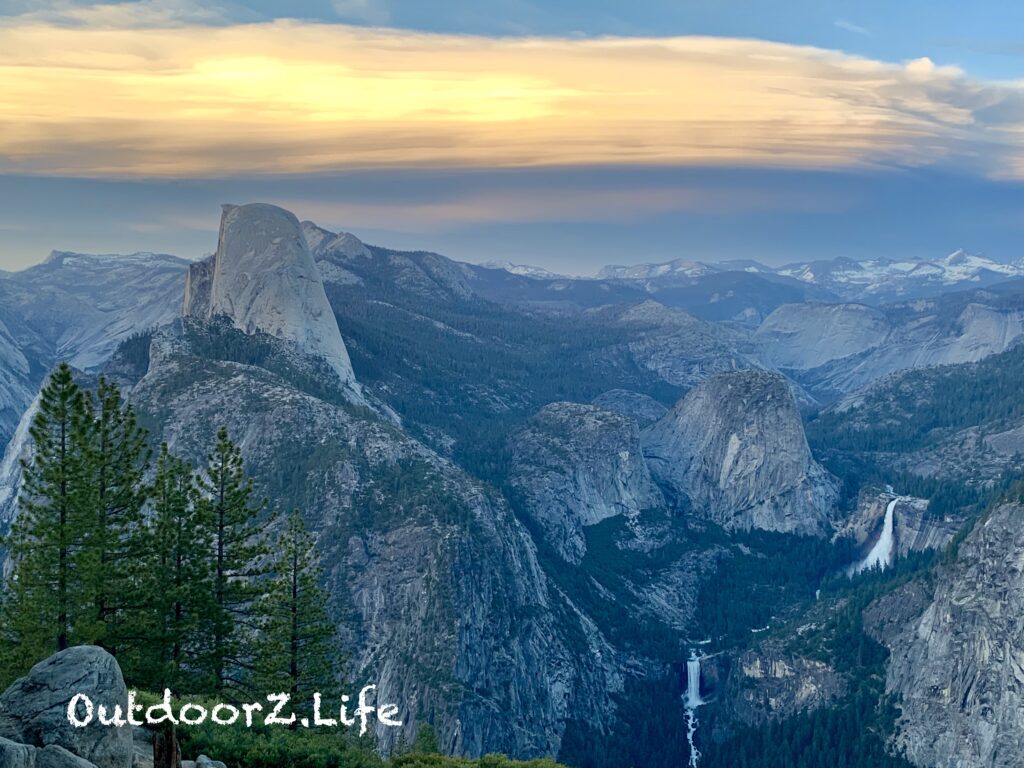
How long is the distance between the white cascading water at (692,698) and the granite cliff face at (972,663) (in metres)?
31.5

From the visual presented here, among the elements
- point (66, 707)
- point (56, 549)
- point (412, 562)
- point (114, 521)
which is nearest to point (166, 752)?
point (66, 707)

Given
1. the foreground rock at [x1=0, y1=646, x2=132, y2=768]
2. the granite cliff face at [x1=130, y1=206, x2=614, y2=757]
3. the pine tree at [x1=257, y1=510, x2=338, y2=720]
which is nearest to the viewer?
the foreground rock at [x1=0, y1=646, x2=132, y2=768]

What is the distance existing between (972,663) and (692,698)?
47.9 meters

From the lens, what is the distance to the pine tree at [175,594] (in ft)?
173

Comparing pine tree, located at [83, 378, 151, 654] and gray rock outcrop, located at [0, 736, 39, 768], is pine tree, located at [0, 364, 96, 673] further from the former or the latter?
gray rock outcrop, located at [0, 736, 39, 768]

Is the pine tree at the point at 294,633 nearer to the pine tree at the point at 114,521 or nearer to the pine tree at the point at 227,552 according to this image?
the pine tree at the point at 227,552

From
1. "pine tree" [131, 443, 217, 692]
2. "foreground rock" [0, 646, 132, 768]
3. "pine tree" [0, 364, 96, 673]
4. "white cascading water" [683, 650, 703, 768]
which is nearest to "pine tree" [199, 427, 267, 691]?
"pine tree" [131, 443, 217, 692]

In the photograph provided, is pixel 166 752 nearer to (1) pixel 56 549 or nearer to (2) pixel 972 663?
(1) pixel 56 549

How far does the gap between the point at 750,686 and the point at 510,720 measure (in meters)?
52.4

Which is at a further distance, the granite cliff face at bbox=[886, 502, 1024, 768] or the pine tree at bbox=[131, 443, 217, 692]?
the granite cliff face at bbox=[886, 502, 1024, 768]

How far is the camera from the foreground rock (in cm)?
3262

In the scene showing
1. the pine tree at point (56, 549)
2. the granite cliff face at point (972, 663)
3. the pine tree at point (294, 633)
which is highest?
the pine tree at point (56, 549)

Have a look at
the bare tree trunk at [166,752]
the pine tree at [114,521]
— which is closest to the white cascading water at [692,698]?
the pine tree at [114,521]

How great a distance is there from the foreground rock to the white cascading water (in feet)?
431
